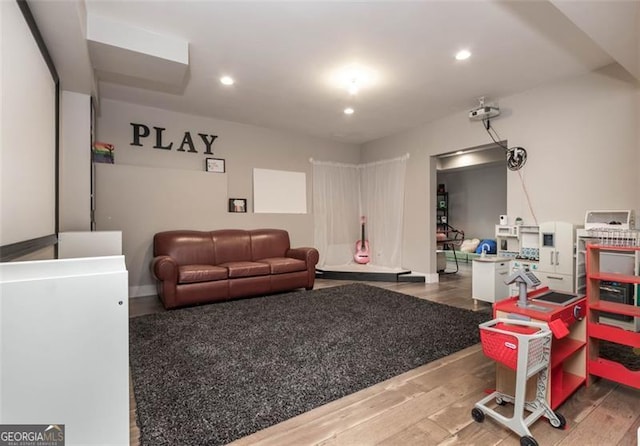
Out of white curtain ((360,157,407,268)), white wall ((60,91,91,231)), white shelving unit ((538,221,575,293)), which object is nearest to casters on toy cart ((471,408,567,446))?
white shelving unit ((538,221,575,293))

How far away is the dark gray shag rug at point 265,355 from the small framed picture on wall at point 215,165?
2223 millimetres

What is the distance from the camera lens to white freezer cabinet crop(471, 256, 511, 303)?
373 cm

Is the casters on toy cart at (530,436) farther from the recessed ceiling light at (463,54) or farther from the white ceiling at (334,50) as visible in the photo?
the recessed ceiling light at (463,54)

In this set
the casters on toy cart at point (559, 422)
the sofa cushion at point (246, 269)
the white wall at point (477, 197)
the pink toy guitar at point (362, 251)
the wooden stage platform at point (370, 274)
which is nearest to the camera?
the casters on toy cart at point (559, 422)

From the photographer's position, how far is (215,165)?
5.04 meters

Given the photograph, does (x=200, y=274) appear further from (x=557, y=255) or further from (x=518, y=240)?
(x=557, y=255)

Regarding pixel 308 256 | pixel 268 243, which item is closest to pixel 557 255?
pixel 308 256

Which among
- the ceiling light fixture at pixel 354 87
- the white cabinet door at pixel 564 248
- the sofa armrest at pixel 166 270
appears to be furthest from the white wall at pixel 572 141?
the sofa armrest at pixel 166 270

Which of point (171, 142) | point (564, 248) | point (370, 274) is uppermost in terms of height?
point (171, 142)

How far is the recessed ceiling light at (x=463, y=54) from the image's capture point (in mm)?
3010

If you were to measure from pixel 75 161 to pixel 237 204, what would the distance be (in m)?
2.41

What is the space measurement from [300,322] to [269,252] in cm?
207

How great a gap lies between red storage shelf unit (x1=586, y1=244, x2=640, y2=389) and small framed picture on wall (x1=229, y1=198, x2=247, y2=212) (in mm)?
4519

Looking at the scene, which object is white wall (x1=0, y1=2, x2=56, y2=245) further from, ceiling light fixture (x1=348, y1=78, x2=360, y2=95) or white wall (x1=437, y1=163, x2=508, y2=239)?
white wall (x1=437, y1=163, x2=508, y2=239)
